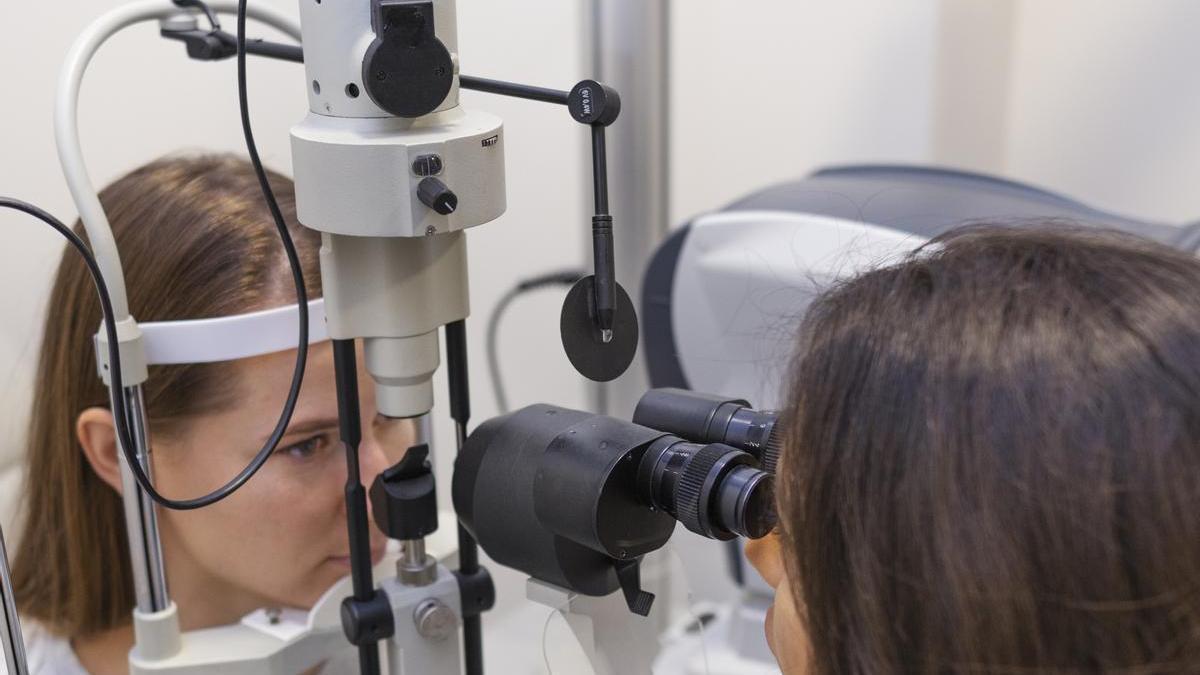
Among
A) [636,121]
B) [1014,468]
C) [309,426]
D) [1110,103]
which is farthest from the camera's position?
[1110,103]

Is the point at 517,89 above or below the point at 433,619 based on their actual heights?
above

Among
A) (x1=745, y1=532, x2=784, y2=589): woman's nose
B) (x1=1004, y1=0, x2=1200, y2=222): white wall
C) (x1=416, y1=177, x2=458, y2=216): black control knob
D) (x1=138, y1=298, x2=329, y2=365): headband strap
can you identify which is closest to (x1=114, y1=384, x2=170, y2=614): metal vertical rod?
(x1=138, y1=298, x2=329, y2=365): headband strap

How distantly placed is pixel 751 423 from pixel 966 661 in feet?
0.67

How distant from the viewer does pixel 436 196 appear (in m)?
0.59

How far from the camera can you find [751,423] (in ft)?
2.19

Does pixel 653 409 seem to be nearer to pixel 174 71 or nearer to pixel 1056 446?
pixel 1056 446

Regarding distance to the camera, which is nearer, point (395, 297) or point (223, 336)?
point (395, 297)

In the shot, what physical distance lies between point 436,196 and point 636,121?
814mm

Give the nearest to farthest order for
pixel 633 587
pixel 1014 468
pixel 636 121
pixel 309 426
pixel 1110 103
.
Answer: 1. pixel 1014 468
2. pixel 633 587
3. pixel 309 426
4. pixel 636 121
5. pixel 1110 103

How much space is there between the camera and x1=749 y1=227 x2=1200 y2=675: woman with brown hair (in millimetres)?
470

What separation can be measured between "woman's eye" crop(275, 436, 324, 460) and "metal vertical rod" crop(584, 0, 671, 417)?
50cm

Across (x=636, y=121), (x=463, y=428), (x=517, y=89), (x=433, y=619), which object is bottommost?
(x=433, y=619)

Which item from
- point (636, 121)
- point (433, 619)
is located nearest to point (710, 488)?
point (433, 619)

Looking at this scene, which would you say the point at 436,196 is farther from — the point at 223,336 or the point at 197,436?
the point at 197,436
